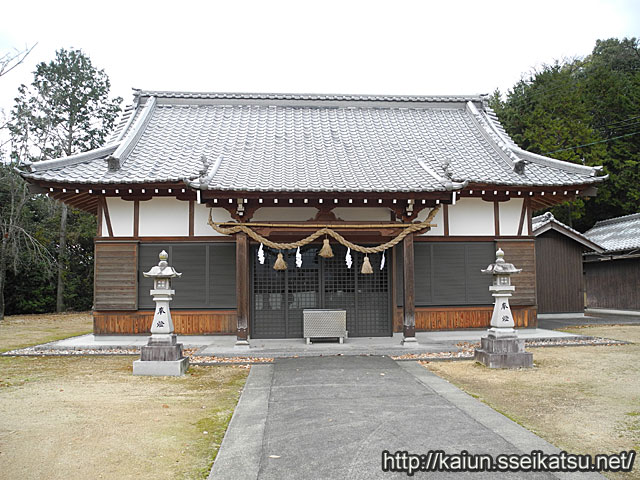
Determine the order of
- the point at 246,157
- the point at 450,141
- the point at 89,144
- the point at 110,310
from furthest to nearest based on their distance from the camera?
the point at 89,144 < the point at 450,141 < the point at 246,157 < the point at 110,310

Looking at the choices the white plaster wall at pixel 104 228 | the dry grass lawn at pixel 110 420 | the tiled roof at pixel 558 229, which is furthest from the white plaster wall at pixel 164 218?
the tiled roof at pixel 558 229

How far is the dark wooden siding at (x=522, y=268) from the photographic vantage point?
1247 cm

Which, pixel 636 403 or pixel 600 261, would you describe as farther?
pixel 600 261

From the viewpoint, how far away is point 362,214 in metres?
12.1

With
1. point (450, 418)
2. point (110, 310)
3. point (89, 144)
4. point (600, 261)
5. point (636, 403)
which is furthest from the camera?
point (89, 144)

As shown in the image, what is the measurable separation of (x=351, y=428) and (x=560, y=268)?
17380mm

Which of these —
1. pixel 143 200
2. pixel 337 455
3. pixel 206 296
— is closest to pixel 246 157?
pixel 143 200

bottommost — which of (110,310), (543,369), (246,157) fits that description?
(543,369)

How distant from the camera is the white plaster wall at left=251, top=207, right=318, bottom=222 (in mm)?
11875

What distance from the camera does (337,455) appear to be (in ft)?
13.9

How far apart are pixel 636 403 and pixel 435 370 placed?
3.02m

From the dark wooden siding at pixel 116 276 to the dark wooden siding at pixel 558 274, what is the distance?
50.2ft

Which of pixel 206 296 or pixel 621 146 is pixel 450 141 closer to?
pixel 206 296

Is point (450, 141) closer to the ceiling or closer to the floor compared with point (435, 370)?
closer to the ceiling
